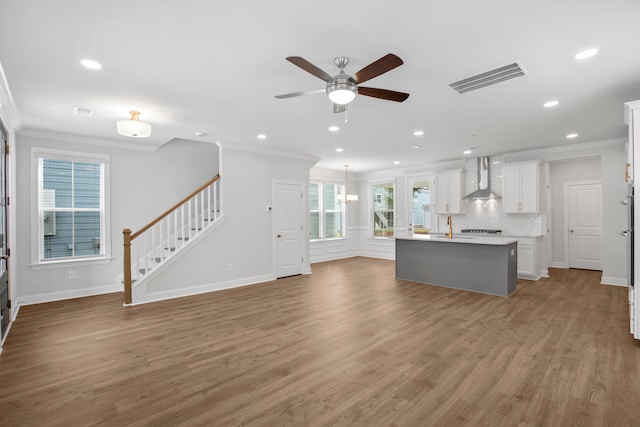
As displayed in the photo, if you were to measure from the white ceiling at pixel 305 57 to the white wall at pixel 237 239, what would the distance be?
4.84 ft

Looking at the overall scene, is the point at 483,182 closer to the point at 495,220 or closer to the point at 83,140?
the point at 495,220

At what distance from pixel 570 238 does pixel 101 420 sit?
30.7 ft

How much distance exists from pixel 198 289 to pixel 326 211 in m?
4.93

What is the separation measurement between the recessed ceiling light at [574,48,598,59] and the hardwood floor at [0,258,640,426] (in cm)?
277

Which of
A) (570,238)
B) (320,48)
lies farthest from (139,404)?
(570,238)

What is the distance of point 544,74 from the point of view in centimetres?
313

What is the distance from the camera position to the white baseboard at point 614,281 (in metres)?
5.78

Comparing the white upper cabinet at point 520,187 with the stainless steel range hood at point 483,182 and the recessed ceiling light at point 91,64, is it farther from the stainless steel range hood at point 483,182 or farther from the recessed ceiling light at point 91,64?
the recessed ceiling light at point 91,64

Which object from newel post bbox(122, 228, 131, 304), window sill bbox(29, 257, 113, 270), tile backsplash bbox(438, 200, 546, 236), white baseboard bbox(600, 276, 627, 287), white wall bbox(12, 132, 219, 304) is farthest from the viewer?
tile backsplash bbox(438, 200, 546, 236)

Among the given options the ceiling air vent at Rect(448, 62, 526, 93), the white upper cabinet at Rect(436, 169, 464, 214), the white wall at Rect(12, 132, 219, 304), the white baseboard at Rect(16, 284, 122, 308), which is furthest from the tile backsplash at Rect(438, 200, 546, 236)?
the white baseboard at Rect(16, 284, 122, 308)

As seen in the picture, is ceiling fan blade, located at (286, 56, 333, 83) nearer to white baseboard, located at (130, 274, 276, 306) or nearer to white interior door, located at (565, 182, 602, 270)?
white baseboard, located at (130, 274, 276, 306)

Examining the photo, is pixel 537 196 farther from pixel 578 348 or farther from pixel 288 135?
pixel 288 135

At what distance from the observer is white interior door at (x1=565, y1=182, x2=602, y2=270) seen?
723cm

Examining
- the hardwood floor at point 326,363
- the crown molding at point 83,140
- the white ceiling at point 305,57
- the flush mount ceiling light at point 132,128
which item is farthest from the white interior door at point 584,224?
the crown molding at point 83,140
